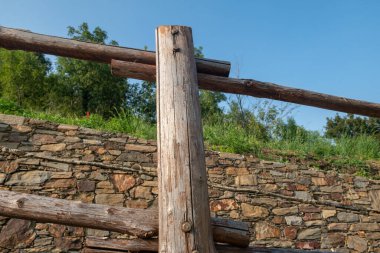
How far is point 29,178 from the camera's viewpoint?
17.5ft

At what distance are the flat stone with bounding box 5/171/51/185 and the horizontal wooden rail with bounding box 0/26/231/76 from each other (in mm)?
3192

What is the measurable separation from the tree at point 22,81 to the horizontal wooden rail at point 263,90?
1109 centimetres

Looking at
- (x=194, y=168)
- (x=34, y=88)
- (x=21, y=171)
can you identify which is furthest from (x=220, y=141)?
(x=34, y=88)

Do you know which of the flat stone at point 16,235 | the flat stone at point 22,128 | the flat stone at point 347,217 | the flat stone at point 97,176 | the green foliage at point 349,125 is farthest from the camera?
the green foliage at point 349,125

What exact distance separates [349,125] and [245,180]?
14134mm

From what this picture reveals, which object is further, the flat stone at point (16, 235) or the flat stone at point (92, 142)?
the flat stone at point (92, 142)

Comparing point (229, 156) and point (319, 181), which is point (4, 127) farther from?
point (319, 181)

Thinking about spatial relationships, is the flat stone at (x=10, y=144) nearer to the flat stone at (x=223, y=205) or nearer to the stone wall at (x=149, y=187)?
the stone wall at (x=149, y=187)

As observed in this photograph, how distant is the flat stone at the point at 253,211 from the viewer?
5.82 metres

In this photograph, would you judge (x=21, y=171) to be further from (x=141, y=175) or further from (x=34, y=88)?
(x=34, y=88)

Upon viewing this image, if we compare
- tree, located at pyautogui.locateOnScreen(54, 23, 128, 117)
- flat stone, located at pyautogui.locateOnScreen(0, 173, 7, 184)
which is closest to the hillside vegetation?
tree, located at pyautogui.locateOnScreen(54, 23, 128, 117)

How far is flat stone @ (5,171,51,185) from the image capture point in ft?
17.4

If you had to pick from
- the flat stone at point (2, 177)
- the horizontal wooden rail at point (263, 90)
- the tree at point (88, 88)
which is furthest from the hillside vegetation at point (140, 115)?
the horizontal wooden rail at point (263, 90)

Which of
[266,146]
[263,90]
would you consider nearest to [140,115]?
[266,146]
